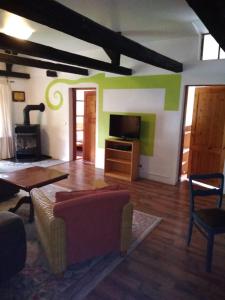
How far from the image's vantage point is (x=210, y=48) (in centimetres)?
414

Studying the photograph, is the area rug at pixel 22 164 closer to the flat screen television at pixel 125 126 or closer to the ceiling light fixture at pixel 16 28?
the flat screen television at pixel 125 126

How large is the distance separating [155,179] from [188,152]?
3.60 ft

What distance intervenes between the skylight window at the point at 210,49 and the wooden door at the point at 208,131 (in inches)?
24.9

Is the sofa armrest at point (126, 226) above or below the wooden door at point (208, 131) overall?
below

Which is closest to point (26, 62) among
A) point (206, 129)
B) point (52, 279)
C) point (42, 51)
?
point (42, 51)

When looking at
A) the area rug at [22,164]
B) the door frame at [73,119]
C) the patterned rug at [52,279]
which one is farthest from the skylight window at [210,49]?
the area rug at [22,164]

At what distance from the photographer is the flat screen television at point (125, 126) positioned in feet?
15.8

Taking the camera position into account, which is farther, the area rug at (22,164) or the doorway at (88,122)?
Answer: the doorway at (88,122)

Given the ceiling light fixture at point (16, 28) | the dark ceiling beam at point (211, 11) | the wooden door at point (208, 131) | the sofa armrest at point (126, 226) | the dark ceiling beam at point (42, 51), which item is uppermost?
the ceiling light fixture at point (16, 28)

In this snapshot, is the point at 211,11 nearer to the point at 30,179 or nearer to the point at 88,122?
the point at 30,179

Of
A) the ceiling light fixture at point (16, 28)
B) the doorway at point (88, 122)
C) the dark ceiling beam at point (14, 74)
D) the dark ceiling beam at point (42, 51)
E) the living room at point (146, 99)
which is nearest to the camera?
the dark ceiling beam at point (42, 51)

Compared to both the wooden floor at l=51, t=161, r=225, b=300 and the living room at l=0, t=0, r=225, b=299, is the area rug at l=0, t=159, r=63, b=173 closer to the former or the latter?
the living room at l=0, t=0, r=225, b=299

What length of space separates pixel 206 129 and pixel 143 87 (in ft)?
5.14

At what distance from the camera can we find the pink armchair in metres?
1.98
